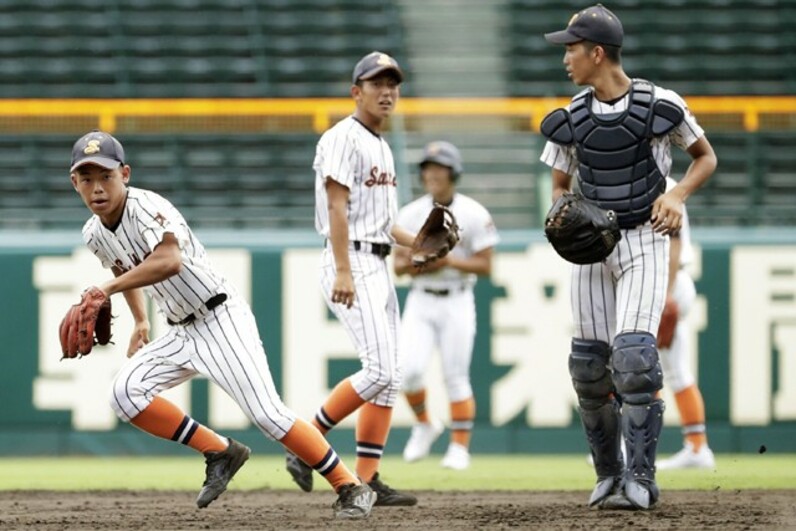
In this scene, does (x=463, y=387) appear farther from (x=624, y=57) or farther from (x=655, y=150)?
(x=624, y=57)

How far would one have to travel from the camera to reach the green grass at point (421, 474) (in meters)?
8.25

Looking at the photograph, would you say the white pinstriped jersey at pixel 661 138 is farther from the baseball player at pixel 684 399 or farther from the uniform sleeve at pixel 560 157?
the baseball player at pixel 684 399

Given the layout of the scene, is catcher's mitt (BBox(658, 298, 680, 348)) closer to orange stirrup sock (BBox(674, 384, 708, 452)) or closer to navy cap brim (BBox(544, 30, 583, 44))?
orange stirrup sock (BBox(674, 384, 708, 452))

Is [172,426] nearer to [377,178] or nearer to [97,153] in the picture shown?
[97,153]

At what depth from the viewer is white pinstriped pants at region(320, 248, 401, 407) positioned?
21.9 ft

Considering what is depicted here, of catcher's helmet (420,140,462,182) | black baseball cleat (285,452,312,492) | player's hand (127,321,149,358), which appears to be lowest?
black baseball cleat (285,452,312,492)

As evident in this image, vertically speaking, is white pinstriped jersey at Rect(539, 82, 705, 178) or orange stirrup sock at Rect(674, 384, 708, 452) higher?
white pinstriped jersey at Rect(539, 82, 705, 178)

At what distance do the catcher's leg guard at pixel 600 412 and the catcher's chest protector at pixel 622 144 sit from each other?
0.60 m

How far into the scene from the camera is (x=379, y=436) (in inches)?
272

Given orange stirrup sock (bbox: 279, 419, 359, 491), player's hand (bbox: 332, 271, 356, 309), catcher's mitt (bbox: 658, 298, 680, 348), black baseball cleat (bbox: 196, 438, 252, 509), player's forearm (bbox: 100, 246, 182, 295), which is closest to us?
player's forearm (bbox: 100, 246, 182, 295)

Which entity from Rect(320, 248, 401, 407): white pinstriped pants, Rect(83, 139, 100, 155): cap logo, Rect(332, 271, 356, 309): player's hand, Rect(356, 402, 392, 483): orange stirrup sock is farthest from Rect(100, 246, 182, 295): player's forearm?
Rect(356, 402, 392, 483): orange stirrup sock

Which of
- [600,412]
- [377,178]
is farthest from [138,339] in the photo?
[600,412]

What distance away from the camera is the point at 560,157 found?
6469 millimetres

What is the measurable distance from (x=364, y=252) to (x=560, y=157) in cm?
103
